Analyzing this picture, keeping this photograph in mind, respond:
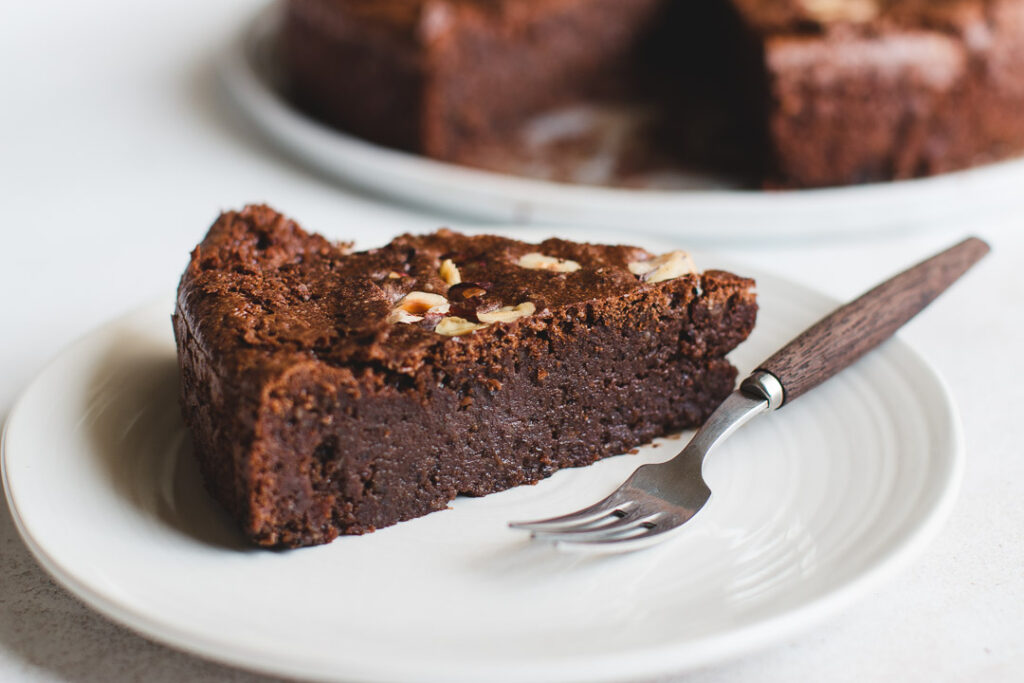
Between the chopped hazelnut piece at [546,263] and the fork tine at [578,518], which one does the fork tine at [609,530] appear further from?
the chopped hazelnut piece at [546,263]

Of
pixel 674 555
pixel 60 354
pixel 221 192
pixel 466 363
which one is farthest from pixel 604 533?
pixel 221 192

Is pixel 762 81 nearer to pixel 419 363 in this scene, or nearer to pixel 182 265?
pixel 182 265

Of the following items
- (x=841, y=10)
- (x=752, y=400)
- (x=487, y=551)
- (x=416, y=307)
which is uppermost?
(x=841, y=10)

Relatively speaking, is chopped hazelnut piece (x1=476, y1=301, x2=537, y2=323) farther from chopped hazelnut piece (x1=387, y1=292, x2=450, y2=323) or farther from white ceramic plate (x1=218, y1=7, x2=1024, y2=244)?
white ceramic plate (x1=218, y1=7, x2=1024, y2=244)

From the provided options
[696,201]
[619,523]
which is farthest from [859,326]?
[696,201]

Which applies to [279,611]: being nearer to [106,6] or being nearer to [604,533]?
[604,533]
